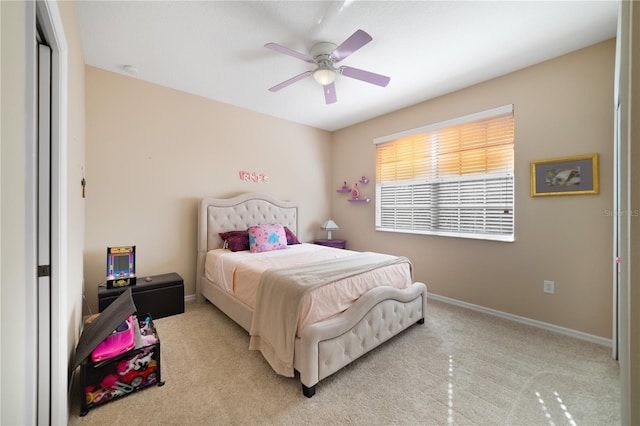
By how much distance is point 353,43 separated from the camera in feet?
6.35

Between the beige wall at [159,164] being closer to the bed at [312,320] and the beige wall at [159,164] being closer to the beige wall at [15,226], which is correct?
the bed at [312,320]

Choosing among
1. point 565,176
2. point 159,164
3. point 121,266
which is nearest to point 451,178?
point 565,176

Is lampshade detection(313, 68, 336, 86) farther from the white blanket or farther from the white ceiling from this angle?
the white blanket

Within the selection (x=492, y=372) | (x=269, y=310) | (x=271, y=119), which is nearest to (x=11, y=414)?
(x=269, y=310)

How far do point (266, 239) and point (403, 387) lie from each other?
2218mm

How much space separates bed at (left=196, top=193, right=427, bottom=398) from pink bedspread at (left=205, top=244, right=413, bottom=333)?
28mm

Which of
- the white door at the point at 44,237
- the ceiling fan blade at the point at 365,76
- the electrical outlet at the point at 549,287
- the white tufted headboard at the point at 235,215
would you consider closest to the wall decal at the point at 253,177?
the white tufted headboard at the point at 235,215

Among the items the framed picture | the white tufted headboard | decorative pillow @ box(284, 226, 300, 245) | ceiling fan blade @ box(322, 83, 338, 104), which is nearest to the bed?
the white tufted headboard

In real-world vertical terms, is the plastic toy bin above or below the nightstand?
below

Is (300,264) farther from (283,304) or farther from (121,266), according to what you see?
(121,266)

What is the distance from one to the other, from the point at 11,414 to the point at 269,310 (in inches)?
52.7

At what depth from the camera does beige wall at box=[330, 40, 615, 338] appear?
2.34 m

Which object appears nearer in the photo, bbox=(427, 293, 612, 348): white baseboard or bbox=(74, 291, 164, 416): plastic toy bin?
bbox=(74, 291, 164, 416): plastic toy bin

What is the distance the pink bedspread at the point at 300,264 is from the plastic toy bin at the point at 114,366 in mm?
794
